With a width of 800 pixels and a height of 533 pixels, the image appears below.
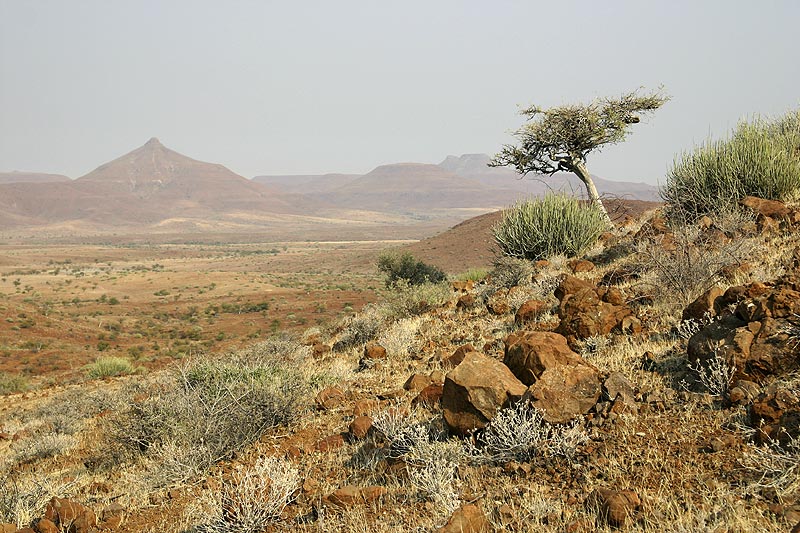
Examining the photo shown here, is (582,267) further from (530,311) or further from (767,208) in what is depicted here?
(767,208)

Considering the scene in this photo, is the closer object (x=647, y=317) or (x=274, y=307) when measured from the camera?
(x=647, y=317)

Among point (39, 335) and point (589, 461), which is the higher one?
point (589, 461)

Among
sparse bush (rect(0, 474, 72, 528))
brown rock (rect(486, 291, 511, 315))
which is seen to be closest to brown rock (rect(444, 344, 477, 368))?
brown rock (rect(486, 291, 511, 315))

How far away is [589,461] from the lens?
3520mm

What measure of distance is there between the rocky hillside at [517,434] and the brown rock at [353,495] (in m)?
0.01

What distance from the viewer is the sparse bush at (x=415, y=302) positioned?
11.3m

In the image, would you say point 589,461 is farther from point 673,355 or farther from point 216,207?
point 216,207

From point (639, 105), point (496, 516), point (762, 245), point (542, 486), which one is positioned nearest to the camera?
point (496, 516)

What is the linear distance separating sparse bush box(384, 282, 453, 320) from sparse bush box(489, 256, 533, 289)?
1.16 metres

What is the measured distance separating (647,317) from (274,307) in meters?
27.1

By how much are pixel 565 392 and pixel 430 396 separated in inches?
59.8

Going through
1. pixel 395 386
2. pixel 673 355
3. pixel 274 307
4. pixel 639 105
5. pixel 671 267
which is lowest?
pixel 274 307

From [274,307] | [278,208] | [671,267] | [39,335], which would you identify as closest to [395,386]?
[671,267]

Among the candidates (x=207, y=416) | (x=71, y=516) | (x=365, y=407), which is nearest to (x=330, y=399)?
(x=365, y=407)
